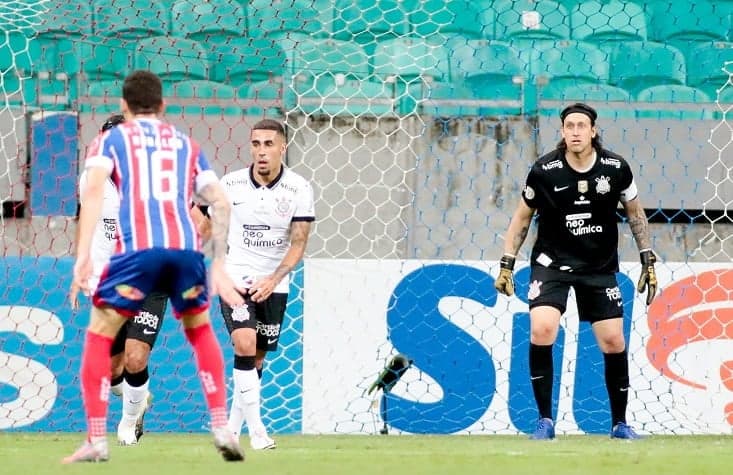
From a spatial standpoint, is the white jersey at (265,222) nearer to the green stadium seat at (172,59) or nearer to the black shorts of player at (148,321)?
the black shorts of player at (148,321)

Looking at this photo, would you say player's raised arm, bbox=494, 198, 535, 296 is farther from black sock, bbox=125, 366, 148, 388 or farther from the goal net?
black sock, bbox=125, 366, 148, 388

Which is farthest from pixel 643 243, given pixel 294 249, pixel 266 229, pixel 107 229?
pixel 107 229

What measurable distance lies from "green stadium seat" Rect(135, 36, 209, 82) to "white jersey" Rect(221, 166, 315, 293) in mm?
2966

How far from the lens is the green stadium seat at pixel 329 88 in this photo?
1011 cm

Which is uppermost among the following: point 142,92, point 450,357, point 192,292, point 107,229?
point 142,92

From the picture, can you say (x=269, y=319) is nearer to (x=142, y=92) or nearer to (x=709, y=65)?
(x=142, y=92)

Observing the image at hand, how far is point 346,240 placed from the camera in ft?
31.8

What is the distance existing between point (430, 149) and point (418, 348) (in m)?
1.71

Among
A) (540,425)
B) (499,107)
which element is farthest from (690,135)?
(540,425)

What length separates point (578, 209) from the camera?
7.65 meters

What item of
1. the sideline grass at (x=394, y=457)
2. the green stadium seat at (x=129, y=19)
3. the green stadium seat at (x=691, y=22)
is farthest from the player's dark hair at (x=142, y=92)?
the green stadium seat at (x=691, y=22)

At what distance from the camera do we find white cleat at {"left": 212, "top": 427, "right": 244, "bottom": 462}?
17.2 feet

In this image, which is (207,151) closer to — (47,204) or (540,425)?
(47,204)

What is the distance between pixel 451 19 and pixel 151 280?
249 inches
